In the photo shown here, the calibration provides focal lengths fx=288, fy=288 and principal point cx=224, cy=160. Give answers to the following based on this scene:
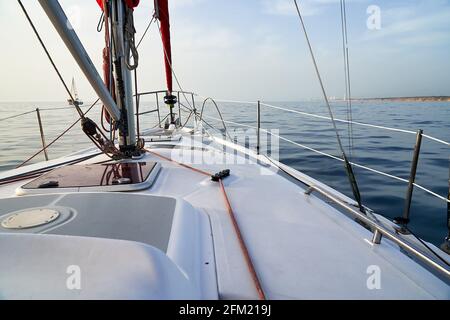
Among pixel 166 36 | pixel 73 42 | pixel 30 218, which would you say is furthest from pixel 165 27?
pixel 30 218

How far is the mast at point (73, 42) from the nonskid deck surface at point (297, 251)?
2.43ft

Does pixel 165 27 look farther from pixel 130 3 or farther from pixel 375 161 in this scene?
pixel 375 161

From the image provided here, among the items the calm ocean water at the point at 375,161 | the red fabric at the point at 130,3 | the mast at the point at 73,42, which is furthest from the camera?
the calm ocean water at the point at 375,161

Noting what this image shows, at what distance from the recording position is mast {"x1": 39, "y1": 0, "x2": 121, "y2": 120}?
1.35m

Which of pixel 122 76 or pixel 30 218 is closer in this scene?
pixel 30 218

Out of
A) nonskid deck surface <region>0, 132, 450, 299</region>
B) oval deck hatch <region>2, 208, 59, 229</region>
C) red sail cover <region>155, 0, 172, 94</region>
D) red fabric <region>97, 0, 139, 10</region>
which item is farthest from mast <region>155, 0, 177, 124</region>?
oval deck hatch <region>2, 208, 59, 229</region>

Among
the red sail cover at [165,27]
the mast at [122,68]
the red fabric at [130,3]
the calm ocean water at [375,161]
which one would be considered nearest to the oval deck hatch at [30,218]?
the mast at [122,68]

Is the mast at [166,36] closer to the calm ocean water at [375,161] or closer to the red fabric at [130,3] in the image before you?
the red fabric at [130,3]

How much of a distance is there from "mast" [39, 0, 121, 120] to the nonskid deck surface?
74cm

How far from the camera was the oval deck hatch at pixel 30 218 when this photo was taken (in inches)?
41.3

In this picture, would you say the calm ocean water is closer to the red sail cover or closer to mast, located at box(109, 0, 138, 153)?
the red sail cover

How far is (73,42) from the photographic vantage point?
5.01ft

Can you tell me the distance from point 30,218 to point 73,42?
3.12 ft
